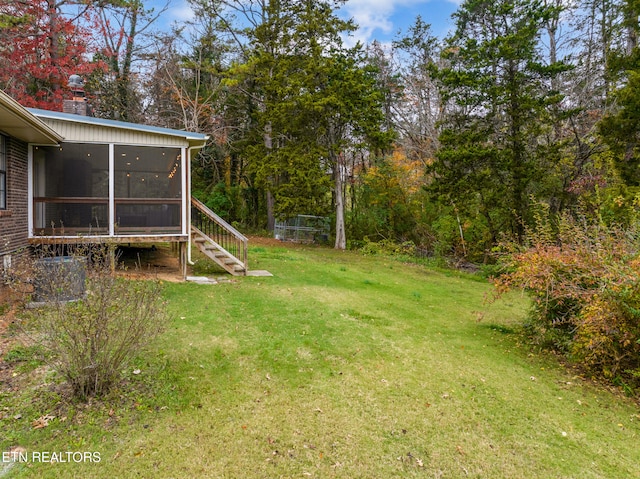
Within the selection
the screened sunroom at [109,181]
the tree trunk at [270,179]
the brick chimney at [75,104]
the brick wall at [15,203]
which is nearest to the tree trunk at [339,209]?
the tree trunk at [270,179]

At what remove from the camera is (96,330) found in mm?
3346

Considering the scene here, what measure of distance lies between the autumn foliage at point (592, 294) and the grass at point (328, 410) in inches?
16.8

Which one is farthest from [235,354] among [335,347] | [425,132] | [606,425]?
[425,132]

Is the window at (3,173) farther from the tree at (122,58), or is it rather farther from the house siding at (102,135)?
the tree at (122,58)

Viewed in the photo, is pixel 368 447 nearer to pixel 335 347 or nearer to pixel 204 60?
pixel 335 347

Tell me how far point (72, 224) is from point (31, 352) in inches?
163

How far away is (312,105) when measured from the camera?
15500 mm

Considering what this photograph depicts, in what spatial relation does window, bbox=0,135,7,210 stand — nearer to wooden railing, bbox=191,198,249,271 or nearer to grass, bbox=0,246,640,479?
grass, bbox=0,246,640,479

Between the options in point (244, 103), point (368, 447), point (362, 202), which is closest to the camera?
point (368, 447)

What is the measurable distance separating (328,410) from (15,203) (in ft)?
21.9

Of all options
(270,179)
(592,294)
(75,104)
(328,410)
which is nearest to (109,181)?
(75,104)

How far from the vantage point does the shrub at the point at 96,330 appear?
10.9ft

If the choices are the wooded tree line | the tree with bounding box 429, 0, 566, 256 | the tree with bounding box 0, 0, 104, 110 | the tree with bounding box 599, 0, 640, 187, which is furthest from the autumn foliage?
the tree with bounding box 0, 0, 104, 110

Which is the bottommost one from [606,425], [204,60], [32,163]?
[606,425]
